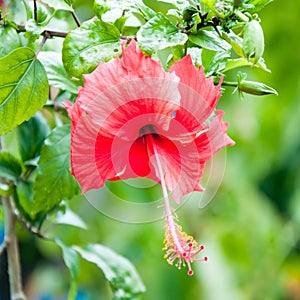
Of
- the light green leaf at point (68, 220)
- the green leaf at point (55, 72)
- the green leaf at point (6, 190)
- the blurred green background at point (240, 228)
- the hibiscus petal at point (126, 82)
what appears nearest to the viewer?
the hibiscus petal at point (126, 82)

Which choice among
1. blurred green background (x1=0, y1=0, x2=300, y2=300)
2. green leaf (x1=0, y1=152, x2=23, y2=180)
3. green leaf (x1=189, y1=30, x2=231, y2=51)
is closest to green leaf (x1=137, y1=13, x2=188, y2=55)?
green leaf (x1=189, y1=30, x2=231, y2=51)

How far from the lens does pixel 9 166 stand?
77 centimetres

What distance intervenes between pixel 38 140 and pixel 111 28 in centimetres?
27

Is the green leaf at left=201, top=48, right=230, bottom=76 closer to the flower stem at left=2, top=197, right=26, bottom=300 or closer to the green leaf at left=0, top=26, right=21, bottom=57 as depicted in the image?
the green leaf at left=0, top=26, right=21, bottom=57

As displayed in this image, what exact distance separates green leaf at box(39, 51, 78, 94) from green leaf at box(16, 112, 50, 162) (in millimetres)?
146

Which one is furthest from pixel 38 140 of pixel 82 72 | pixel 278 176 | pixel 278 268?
pixel 278 176

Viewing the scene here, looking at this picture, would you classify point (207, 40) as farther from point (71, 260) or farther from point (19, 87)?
point (71, 260)

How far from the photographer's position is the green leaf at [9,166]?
765 mm

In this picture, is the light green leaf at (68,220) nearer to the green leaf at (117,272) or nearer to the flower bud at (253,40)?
the green leaf at (117,272)

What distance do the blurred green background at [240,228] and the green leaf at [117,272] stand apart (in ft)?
2.45

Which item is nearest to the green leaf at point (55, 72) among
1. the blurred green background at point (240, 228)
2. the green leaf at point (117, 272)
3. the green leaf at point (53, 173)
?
the green leaf at point (53, 173)

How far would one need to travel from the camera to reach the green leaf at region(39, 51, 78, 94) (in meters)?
0.68

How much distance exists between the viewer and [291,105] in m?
1.96

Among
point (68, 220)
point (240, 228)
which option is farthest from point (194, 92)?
point (240, 228)
